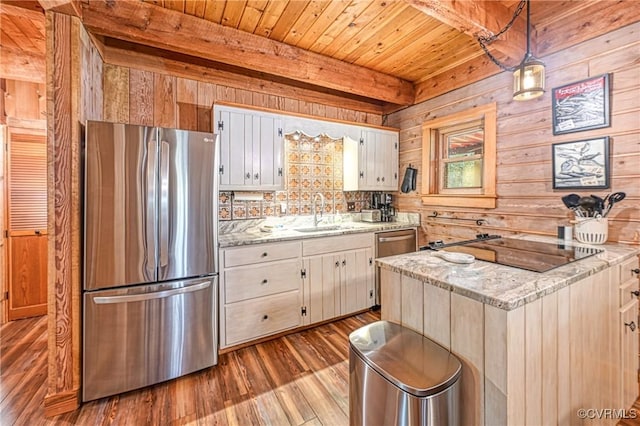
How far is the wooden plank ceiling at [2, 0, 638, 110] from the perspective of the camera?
1.97 m

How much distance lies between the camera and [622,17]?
1.91 metres

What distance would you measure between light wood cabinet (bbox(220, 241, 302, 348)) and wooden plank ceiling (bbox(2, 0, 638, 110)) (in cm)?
166

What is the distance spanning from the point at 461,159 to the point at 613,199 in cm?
139

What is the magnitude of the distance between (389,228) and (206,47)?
8.18 feet

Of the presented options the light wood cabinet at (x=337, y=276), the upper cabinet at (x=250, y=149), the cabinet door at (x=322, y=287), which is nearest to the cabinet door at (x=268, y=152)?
the upper cabinet at (x=250, y=149)

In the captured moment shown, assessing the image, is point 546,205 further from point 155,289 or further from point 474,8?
point 155,289

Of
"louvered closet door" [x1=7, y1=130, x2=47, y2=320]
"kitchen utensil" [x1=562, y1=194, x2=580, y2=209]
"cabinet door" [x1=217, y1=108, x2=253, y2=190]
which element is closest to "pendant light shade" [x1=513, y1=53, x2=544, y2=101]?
"kitchen utensil" [x1=562, y1=194, x2=580, y2=209]

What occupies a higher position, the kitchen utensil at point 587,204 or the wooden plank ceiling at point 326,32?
the wooden plank ceiling at point 326,32

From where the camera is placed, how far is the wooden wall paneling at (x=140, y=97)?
98.7 inches

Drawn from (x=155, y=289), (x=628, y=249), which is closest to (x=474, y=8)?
(x=628, y=249)

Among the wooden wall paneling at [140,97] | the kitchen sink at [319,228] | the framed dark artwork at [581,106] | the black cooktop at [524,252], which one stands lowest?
the black cooktop at [524,252]

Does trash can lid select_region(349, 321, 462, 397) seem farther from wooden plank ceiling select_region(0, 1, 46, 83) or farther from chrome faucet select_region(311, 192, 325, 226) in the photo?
wooden plank ceiling select_region(0, 1, 46, 83)

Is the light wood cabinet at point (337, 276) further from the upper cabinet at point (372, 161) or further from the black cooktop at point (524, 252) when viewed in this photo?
the black cooktop at point (524, 252)

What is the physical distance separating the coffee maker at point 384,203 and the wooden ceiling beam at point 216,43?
135 cm
